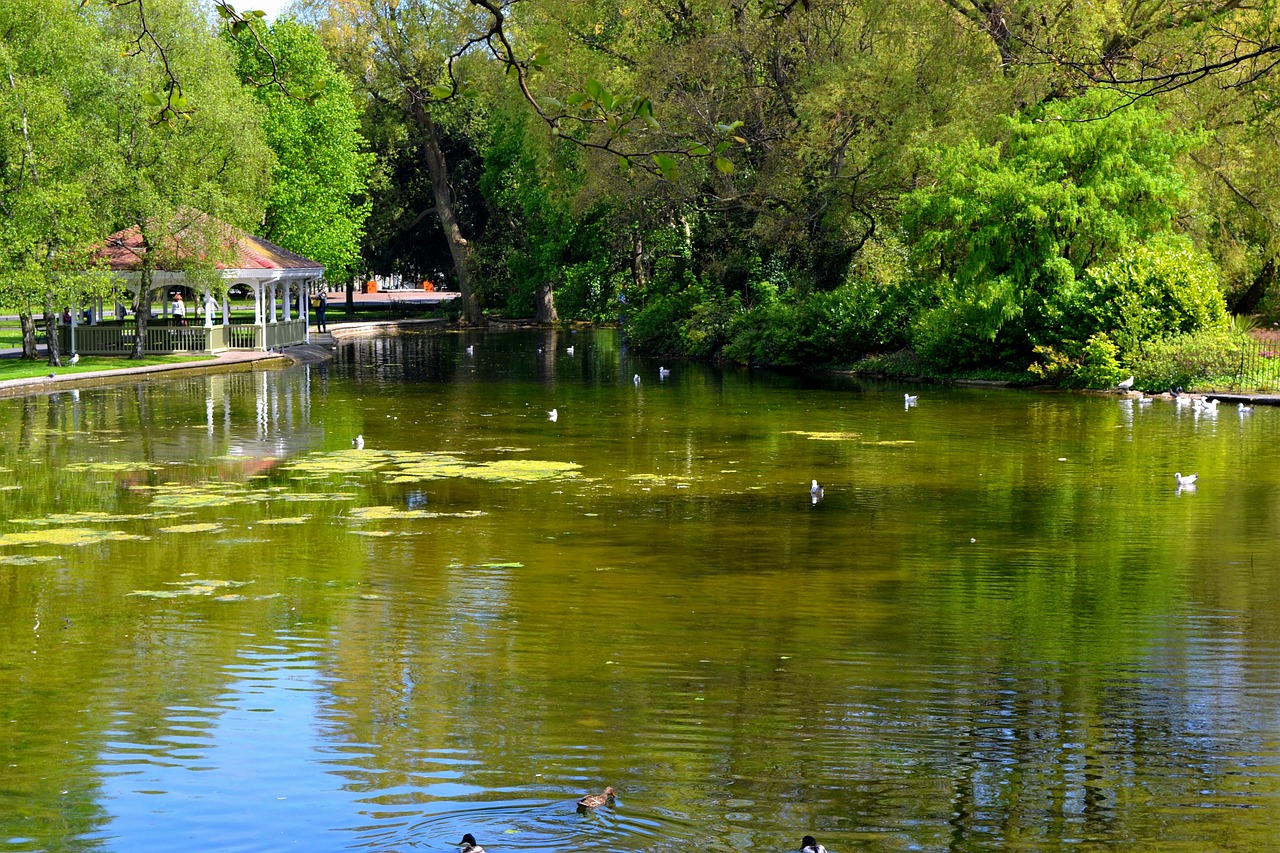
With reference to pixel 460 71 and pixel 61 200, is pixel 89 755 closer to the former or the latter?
pixel 61 200

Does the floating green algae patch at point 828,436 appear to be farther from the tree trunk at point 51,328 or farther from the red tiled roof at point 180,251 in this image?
the red tiled roof at point 180,251

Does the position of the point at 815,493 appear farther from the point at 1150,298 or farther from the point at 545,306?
the point at 545,306

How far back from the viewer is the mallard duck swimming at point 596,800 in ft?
25.7

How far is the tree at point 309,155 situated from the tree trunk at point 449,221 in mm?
8384

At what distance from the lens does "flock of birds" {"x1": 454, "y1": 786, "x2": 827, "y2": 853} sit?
6934 millimetres

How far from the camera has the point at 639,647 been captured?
11.6 meters

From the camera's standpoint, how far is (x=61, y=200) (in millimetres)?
38625

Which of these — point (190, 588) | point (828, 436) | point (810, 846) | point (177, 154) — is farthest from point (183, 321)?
point (810, 846)

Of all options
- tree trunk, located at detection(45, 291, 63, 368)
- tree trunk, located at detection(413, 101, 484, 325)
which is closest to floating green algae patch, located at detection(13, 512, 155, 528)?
tree trunk, located at detection(45, 291, 63, 368)

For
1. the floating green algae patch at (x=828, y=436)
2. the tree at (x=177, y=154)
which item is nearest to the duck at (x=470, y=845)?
the floating green algae patch at (x=828, y=436)

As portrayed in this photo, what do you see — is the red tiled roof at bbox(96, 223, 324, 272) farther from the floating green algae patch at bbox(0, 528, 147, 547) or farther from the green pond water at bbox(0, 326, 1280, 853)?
the floating green algae patch at bbox(0, 528, 147, 547)

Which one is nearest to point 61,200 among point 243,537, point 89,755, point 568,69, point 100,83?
point 100,83

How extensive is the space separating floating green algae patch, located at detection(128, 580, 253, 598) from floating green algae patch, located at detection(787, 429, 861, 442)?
1407cm

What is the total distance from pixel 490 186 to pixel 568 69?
20.1m
